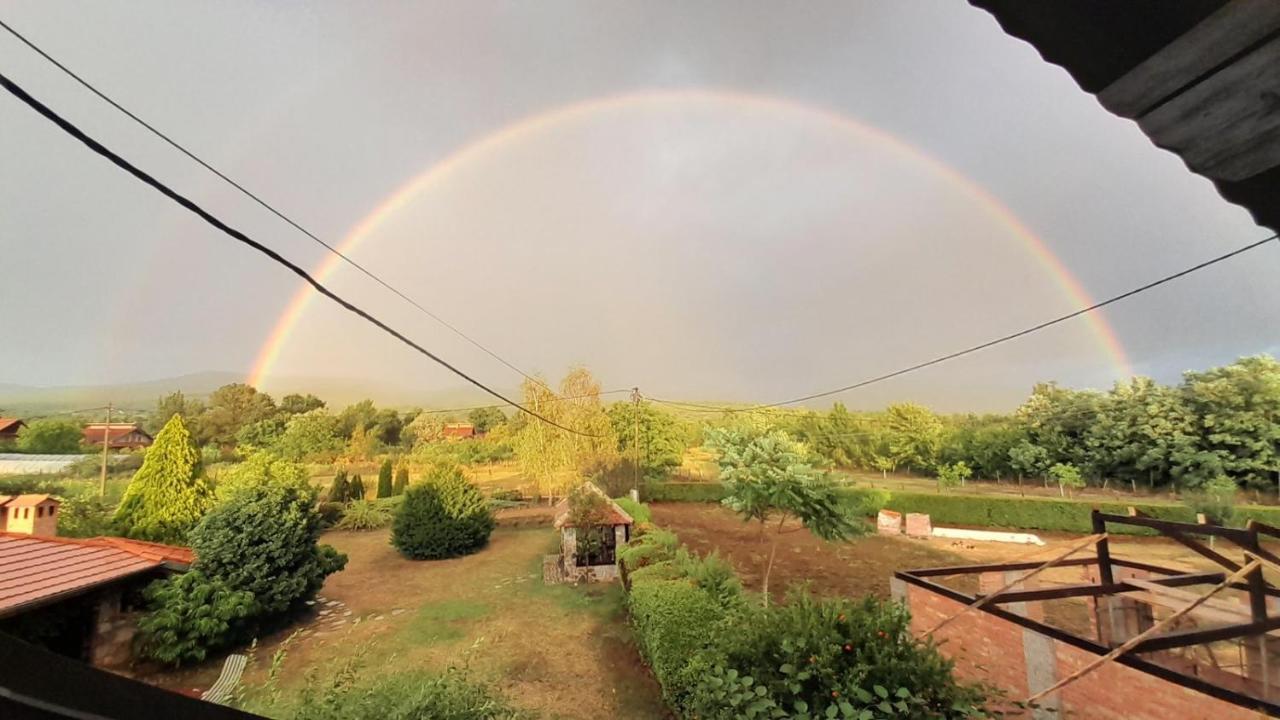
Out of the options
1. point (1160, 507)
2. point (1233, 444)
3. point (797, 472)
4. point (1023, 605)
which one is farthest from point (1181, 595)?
point (1233, 444)

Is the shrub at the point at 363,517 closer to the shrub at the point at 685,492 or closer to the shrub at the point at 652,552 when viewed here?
the shrub at the point at 685,492

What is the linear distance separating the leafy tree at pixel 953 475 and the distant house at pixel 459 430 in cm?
4315

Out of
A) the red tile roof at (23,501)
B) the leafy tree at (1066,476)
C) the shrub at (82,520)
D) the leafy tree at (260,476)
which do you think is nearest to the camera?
the red tile roof at (23,501)

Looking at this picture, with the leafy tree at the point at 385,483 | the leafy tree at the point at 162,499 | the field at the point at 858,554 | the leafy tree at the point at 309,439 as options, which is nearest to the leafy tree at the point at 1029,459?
the field at the point at 858,554

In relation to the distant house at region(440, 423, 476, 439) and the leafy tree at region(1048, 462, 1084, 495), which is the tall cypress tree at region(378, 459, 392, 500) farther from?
the leafy tree at region(1048, 462, 1084, 495)

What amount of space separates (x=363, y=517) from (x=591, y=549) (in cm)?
1385

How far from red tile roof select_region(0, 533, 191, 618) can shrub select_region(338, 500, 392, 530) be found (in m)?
14.2

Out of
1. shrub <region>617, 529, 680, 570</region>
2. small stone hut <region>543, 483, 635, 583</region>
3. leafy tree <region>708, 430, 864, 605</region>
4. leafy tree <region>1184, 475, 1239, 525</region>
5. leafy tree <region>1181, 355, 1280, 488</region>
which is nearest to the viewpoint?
shrub <region>617, 529, 680, 570</region>

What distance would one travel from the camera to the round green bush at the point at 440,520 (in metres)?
16.9

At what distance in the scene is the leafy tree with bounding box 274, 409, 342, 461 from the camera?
43.4 metres

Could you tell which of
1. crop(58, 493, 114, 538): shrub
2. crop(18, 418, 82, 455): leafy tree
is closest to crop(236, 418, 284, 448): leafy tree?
crop(18, 418, 82, 455): leafy tree

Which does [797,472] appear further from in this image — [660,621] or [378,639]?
[378,639]

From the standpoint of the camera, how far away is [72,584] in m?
7.40

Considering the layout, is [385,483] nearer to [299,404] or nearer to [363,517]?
[363,517]
